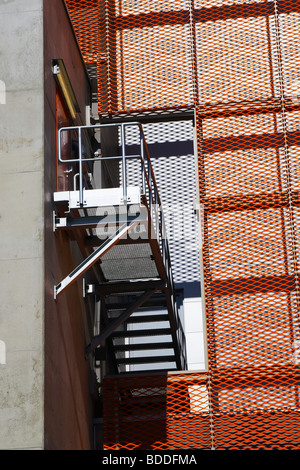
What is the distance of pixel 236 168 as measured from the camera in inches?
630

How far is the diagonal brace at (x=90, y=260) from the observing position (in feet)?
38.7

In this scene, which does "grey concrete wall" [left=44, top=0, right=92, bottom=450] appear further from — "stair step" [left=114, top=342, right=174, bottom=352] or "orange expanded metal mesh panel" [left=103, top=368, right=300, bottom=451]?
"stair step" [left=114, top=342, right=174, bottom=352]

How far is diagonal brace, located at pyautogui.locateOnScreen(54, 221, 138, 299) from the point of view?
11.8m

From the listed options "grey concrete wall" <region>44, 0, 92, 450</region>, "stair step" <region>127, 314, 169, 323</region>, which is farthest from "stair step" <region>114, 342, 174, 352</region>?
"grey concrete wall" <region>44, 0, 92, 450</region>

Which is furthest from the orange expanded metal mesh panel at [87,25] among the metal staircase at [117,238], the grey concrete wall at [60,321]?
the grey concrete wall at [60,321]

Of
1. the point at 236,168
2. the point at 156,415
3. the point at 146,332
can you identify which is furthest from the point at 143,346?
the point at 236,168

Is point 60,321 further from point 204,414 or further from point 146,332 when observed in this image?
point 146,332

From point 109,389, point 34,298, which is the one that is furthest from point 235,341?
point 34,298

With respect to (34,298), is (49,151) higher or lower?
higher

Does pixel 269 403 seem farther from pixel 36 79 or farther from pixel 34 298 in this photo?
pixel 36 79

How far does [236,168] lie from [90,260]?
4842 mm

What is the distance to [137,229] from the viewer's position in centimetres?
1328

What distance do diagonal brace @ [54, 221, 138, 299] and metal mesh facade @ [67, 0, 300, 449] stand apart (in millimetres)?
3177

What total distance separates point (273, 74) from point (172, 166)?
2.84 m
